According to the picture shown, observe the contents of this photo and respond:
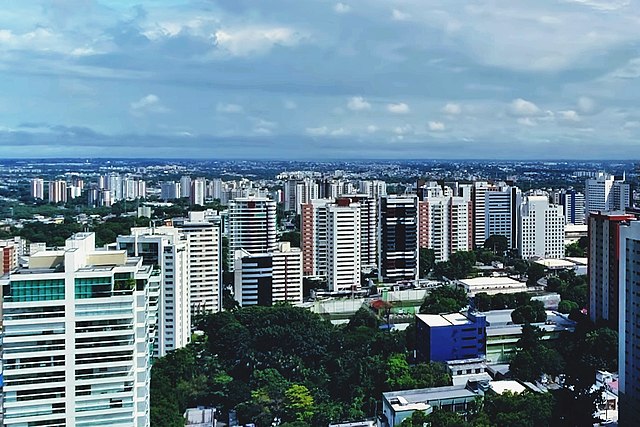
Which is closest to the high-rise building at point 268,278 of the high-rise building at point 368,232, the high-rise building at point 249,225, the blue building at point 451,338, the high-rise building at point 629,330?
the high-rise building at point 249,225

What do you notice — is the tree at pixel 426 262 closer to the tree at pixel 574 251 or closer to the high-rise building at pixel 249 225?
the high-rise building at pixel 249 225

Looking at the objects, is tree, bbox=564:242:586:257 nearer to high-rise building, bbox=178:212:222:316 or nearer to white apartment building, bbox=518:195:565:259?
white apartment building, bbox=518:195:565:259

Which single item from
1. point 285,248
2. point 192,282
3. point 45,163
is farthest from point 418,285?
point 45,163

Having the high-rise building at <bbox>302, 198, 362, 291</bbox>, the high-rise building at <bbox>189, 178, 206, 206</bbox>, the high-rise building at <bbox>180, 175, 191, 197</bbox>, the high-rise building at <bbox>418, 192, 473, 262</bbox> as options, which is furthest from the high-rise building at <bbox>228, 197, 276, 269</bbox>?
the high-rise building at <bbox>180, 175, 191, 197</bbox>

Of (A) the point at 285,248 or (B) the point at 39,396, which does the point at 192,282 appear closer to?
(A) the point at 285,248

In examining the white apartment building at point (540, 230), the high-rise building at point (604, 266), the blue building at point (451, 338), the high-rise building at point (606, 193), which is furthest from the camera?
the high-rise building at point (606, 193)

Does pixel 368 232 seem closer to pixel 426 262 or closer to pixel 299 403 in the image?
pixel 426 262
